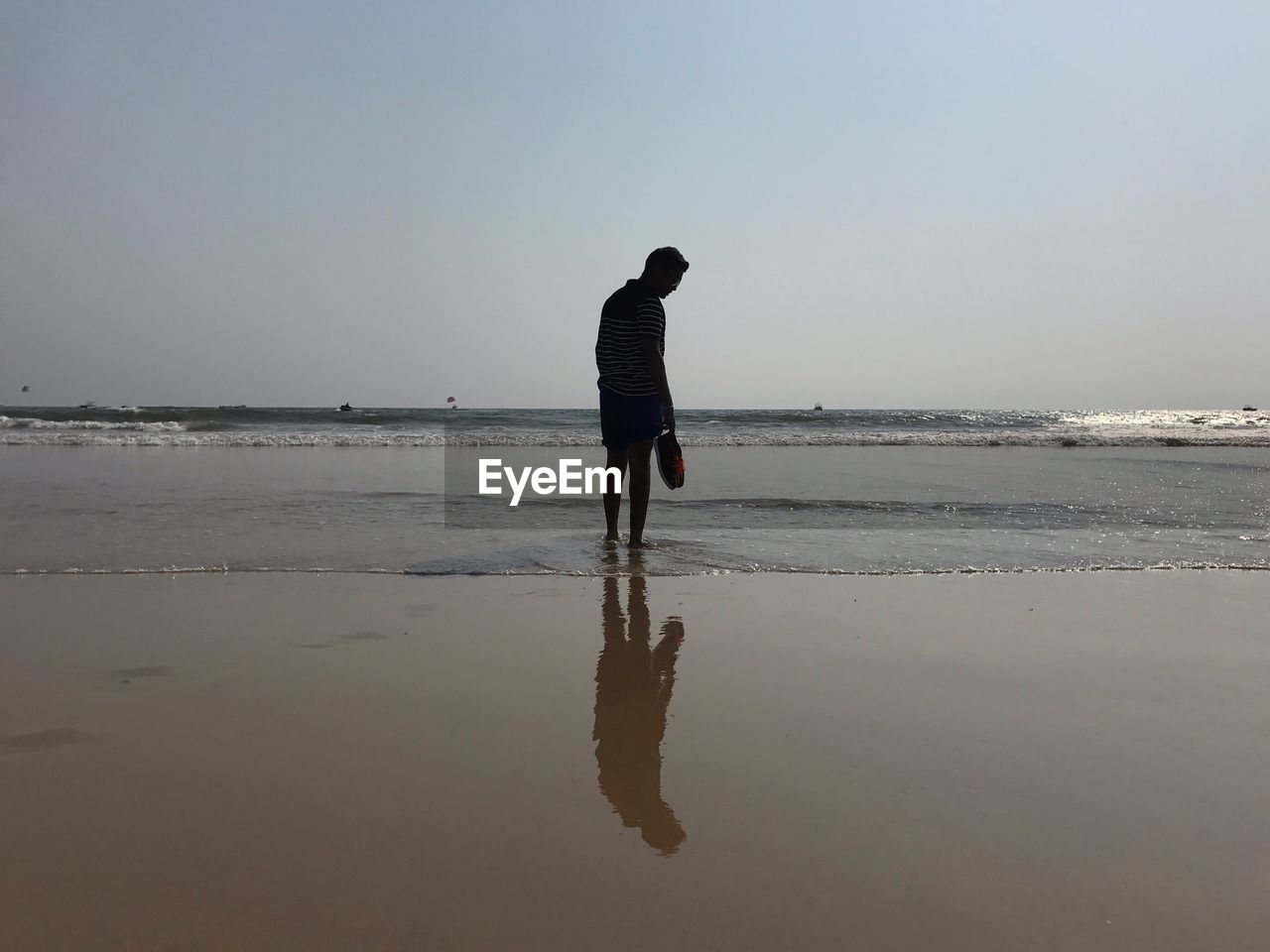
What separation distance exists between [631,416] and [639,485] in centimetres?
38

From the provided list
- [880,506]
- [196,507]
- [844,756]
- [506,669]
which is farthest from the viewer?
[880,506]

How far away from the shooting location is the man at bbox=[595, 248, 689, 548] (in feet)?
14.2

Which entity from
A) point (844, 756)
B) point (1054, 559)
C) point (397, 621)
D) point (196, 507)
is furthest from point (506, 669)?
point (196, 507)

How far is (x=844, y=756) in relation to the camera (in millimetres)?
1647

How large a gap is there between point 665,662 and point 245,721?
40.8 inches

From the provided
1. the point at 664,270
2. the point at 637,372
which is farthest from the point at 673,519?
the point at 664,270

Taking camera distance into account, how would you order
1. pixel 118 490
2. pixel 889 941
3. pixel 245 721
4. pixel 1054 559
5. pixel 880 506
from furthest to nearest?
pixel 118 490 < pixel 880 506 < pixel 1054 559 < pixel 245 721 < pixel 889 941

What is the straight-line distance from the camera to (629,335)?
4.45 m

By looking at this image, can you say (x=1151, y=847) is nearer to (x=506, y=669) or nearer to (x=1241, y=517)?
(x=506, y=669)

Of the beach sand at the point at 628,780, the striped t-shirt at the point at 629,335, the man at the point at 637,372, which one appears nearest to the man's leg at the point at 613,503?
the man at the point at 637,372

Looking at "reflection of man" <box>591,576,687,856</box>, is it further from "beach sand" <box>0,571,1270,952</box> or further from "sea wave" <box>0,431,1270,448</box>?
"sea wave" <box>0,431,1270,448</box>

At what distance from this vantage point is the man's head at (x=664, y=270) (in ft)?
14.1

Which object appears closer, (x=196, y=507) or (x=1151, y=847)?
(x=1151, y=847)

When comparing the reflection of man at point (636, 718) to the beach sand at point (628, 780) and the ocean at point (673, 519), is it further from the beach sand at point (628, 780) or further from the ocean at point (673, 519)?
the ocean at point (673, 519)
